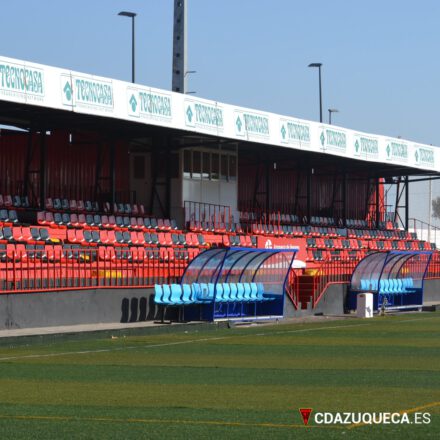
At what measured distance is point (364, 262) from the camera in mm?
39156

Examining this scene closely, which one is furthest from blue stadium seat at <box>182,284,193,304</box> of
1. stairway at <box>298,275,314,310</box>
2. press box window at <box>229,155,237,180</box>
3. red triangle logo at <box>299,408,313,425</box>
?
press box window at <box>229,155,237,180</box>

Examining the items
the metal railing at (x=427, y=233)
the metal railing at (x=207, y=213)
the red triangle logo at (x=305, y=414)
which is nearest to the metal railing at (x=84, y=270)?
the metal railing at (x=207, y=213)

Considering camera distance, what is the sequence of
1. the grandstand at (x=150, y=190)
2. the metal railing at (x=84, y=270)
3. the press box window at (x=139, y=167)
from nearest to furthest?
the metal railing at (x=84, y=270)
the grandstand at (x=150, y=190)
the press box window at (x=139, y=167)

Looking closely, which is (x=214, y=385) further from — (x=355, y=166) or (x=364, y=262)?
(x=355, y=166)

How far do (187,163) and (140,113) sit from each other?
1037 cm

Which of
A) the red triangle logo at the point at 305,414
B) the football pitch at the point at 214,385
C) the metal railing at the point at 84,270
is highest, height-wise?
the metal railing at the point at 84,270

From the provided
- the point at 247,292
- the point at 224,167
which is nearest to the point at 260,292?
the point at 247,292

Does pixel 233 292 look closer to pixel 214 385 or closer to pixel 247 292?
pixel 247 292

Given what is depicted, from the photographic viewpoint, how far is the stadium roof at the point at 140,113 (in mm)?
33875

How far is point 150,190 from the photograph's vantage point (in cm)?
4853

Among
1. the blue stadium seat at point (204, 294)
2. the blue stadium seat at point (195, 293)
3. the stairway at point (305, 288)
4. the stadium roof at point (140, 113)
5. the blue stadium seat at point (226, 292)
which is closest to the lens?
the blue stadium seat at point (195, 293)

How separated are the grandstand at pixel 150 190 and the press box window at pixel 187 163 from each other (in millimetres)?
60

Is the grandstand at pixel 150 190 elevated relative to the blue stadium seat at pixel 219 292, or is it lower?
elevated

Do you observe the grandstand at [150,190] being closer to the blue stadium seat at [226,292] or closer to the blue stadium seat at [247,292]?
the blue stadium seat at [226,292]
